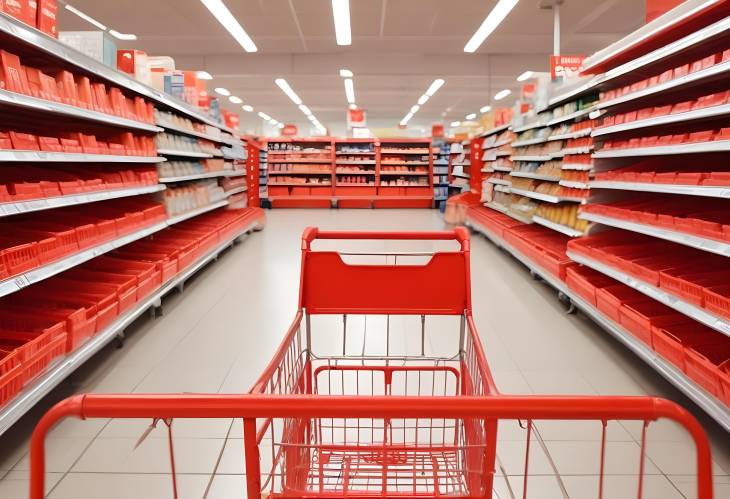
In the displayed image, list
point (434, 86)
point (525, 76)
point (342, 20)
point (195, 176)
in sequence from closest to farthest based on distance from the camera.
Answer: point (195, 176), point (342, 20), point (525, 76), point (434, 86)

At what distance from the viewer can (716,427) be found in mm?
2588

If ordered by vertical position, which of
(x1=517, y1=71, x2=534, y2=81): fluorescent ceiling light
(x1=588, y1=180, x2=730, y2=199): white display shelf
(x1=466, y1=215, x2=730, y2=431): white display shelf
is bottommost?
(x1=466, y1=215, x2=730, y2=431): white display shelf

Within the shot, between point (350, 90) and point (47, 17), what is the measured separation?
1540 cm

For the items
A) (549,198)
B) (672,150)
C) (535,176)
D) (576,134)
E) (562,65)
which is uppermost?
(562,65)

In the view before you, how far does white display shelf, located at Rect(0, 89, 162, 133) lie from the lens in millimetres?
2442

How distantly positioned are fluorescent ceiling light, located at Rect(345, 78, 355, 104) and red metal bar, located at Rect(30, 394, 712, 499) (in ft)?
51.1

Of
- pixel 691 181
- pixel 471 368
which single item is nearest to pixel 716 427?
pixel 691 181

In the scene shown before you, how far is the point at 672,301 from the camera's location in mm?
2900

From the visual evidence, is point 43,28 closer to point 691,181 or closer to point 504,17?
point 691,181

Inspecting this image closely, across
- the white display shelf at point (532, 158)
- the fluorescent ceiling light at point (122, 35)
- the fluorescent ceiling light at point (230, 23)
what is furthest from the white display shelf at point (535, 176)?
the fluorescent ceiling light at point (122, 35)

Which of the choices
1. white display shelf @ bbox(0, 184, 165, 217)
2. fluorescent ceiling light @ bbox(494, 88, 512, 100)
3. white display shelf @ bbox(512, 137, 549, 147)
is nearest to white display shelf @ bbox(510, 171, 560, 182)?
white display shelf @ bbox(512, 137, 549, 147)

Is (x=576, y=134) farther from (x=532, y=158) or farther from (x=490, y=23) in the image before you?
(x=490, y=23)

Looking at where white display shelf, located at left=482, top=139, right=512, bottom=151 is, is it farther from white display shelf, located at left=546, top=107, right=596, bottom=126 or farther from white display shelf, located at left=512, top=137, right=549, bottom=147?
white display shelf, located at left=546, top=107, right=596, bottom=126

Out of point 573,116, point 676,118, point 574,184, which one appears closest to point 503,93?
point 573,116
